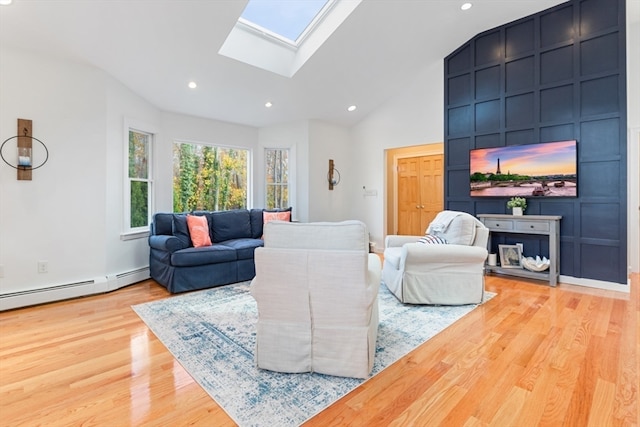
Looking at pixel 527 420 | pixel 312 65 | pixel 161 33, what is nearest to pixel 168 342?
pixel 527 420

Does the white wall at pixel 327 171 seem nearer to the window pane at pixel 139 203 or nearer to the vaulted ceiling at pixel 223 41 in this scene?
the vaulted ceiling at pixel 223 41

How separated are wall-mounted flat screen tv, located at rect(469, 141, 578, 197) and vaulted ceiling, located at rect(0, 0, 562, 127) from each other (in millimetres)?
1720

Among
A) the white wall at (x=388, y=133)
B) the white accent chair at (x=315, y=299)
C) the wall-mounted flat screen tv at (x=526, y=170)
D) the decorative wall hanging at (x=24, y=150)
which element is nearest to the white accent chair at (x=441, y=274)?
the white accent chair at (x=315, y=299)

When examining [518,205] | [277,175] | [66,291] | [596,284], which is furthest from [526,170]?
[66,291]

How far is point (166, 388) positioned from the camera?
5.92 feet

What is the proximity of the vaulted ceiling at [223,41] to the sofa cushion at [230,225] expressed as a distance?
1.68 m

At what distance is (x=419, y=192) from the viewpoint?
633cm

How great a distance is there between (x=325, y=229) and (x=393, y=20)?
324 centimetres

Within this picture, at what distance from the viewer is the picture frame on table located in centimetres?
429

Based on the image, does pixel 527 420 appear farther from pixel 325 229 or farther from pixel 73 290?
pixel 73 290

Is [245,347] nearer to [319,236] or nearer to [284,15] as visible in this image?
[319,236]

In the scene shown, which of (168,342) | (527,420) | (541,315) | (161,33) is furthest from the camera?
(161,33)

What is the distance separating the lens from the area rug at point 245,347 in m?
1.65

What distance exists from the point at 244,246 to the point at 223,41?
94.5 inches
